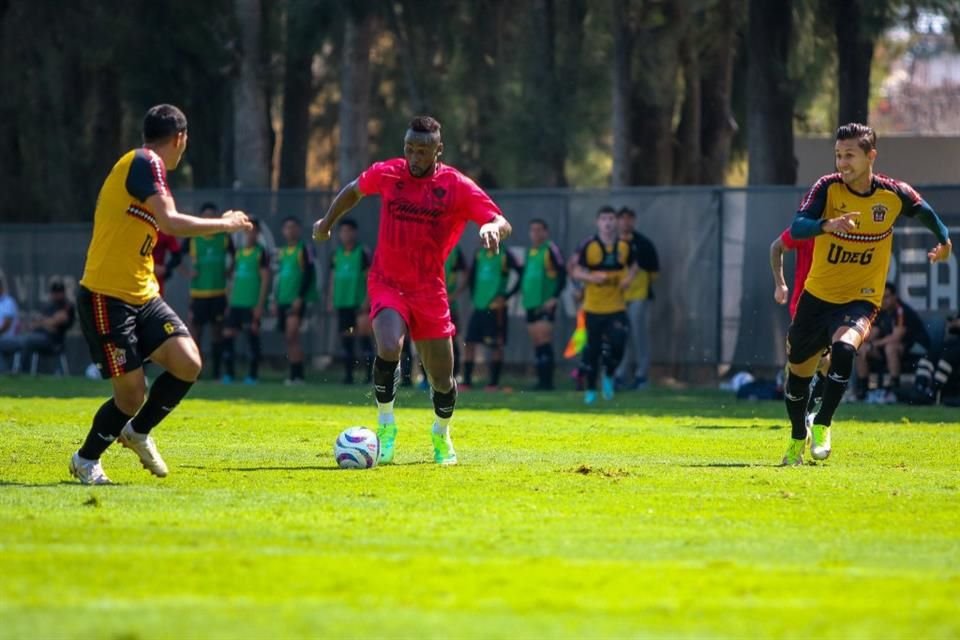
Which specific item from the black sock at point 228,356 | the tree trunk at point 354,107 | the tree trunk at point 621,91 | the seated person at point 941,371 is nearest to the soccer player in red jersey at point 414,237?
the seated person at point 941,371

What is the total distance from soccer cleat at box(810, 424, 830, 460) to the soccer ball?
125 inches

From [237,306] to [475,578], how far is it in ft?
65.0

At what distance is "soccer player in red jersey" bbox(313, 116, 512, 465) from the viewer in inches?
501

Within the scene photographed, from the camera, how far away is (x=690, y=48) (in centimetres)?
2964

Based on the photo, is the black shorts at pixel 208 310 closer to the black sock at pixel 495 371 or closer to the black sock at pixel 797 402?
the black sock at pixel 495 371

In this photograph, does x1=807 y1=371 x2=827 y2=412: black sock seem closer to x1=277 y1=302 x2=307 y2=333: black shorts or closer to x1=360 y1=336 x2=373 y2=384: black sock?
x1=360 y1=336 x2=373 y2=384: black sock

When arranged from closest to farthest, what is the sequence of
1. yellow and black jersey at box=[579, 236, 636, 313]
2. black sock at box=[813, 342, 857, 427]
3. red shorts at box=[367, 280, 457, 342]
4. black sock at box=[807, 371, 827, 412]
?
black sock at box=[813, 342, 857, 427]
red shorts at box=[367, 280, 457, 342]
black sock at box=[807, 371, 827, 412]
yellow and black jersey at box=[579, 236, 636, 313]

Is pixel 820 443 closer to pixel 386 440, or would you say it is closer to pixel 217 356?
pixel 386 440

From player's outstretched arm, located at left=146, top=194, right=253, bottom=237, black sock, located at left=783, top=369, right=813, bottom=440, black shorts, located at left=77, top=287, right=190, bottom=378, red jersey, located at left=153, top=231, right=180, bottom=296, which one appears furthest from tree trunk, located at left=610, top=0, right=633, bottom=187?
player's outstretched arm, located at left=146, top=194, right=253, bottom=237

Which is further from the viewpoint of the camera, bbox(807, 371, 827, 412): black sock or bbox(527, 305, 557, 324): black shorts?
bbox(527, 305, 557, 324): black shorts

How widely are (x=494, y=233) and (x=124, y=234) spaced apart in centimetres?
248

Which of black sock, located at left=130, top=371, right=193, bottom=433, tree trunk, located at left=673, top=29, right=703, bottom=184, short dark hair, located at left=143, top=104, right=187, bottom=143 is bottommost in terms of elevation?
black sock, located at left=130, top=371, right=193, bottom=433

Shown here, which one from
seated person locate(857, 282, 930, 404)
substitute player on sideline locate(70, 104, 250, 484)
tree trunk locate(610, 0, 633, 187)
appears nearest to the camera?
substitute player on sideline locate(70, 104, 250, 484)

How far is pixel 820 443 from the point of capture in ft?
43.4
